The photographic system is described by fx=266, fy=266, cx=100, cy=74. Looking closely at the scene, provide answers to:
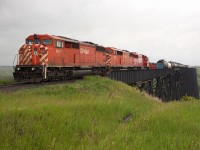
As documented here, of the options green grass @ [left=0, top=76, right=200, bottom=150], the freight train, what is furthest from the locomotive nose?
green grass @ [left=0, top=76, right=200, bottom=150]

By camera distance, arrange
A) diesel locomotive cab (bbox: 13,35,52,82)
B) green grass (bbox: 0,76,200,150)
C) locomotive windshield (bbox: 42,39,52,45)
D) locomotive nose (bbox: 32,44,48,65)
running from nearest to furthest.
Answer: green grass (bbox: 0,76,200,150), diesel locomotive cab (bbox: 13,35,52,82), locomotive nose (bbox: 32,44,48,65), locomotive windshield (bbox: 42,39,52,45)

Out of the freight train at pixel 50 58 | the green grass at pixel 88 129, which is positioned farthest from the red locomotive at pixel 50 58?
the green grass at pixel 88 129

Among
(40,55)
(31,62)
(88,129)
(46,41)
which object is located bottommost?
(88,129)

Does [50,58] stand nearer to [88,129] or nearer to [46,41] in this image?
[46,41]

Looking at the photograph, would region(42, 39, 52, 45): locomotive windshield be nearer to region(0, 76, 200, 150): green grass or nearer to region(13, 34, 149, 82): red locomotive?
region(13, 34, 149, 82): red locomotive

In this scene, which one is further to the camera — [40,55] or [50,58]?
[50,58]

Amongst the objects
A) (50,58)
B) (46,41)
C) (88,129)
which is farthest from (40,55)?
(88,129)

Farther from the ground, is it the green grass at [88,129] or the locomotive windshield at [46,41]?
the locomotive windshield at [46,41]

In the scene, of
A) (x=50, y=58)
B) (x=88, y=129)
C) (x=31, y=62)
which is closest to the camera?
(x=88, y=129)

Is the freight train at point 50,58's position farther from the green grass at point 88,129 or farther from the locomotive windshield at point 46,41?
the green grass at point 88,129

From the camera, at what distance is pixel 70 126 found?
8.10 m

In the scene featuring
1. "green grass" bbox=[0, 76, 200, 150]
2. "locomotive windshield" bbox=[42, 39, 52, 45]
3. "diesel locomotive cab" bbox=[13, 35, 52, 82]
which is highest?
"locomotive windshield" bbox=[42, 39, 52, 45]

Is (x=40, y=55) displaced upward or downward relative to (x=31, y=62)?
upward

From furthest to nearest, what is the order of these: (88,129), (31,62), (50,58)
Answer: (50,58)
(31,62)
(88,129)
